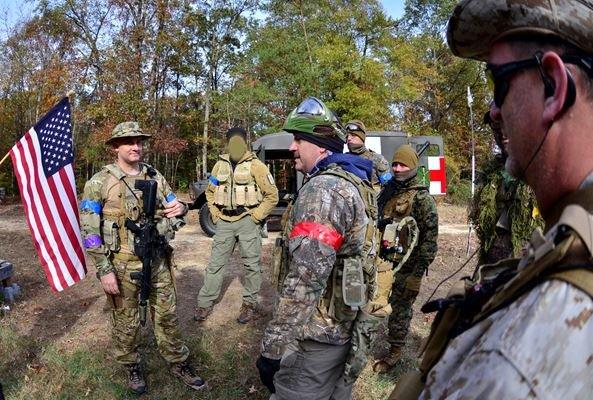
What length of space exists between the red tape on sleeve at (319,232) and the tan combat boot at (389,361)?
89.4 inches

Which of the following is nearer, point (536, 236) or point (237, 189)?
point (536, 236)

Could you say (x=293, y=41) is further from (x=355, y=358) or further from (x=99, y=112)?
(x=355, y=358)

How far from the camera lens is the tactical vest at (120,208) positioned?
354 cm

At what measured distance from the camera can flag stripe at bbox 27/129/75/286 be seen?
3.74 metres

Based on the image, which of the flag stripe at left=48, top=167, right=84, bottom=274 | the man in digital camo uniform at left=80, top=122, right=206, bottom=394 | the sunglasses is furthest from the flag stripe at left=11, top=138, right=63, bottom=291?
the sunglasses

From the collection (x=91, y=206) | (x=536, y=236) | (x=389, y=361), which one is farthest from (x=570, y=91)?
(x=389, y=361)

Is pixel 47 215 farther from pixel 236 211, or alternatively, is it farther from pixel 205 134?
pixel 205 134

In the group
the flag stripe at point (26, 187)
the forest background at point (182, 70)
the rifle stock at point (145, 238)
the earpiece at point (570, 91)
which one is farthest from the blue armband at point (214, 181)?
the forest background at point (182, 70)

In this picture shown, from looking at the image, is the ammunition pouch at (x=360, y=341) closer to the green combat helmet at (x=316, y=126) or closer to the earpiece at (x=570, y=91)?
the green combat helmet at (x=316, y=126)

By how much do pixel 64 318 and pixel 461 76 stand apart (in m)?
20.2

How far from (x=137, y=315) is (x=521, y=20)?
3505mm

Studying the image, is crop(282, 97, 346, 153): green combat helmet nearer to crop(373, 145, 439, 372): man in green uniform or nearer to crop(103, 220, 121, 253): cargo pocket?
crop(373, 145, 439, 372): man in green uniform

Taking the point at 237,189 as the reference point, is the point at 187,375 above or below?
below

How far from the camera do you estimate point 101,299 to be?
5.55 metres
